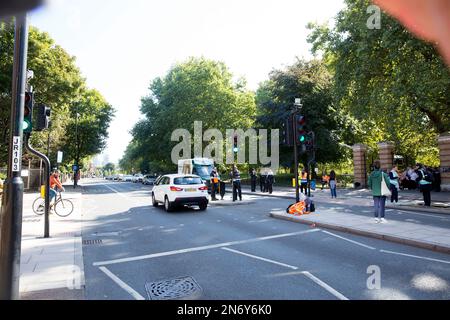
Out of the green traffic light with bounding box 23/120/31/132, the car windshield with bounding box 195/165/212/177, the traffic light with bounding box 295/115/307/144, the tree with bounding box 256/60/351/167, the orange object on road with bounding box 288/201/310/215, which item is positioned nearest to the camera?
the green traffic light with bounding box 23/120/31/132

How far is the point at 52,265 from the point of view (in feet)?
21.4

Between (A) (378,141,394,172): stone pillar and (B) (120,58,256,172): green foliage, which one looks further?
(B) (120,58,256,172): green foliage

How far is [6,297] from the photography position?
4.14m

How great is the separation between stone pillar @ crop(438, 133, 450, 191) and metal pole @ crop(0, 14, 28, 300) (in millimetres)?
24861

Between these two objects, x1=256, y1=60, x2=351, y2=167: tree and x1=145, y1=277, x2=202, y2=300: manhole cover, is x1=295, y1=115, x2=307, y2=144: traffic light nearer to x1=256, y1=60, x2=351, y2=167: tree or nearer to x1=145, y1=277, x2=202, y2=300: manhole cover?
x1=145, y1=277, x2=202, y2=300: manhole cover

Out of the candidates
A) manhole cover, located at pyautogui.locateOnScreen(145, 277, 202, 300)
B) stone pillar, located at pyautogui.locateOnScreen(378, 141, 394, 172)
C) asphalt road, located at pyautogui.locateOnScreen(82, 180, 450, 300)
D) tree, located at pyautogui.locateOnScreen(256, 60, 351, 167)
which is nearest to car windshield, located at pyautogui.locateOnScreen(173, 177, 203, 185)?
asphalt road, located at pyautogui.locateOnScreen(82, 180, 450, 300)

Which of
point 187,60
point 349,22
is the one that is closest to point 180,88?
point 187,60

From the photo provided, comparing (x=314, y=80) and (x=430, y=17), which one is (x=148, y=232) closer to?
(x=430, y=17)

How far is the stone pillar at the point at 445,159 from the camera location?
2291 centimetres

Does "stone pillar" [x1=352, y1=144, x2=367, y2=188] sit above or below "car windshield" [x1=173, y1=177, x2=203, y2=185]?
above

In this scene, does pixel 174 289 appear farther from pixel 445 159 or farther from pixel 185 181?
pixel 445 159

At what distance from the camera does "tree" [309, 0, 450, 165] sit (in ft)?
57.9

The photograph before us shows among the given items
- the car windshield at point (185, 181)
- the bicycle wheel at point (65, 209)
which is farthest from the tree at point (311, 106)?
the bicycle wheel at point (65, 209)
